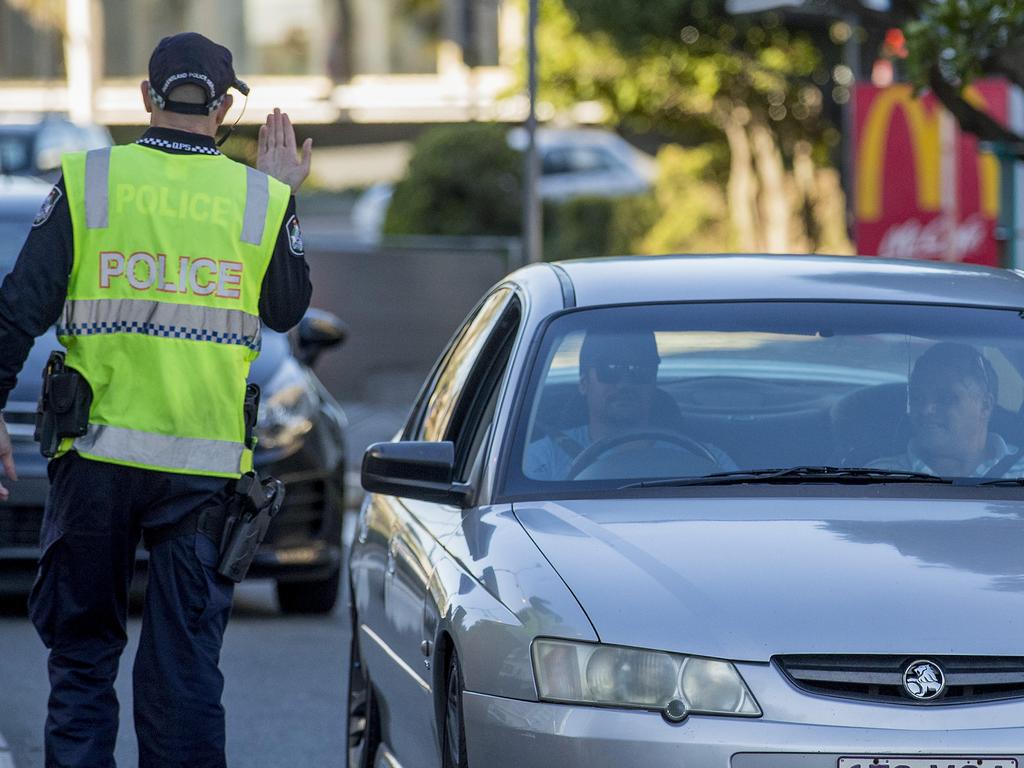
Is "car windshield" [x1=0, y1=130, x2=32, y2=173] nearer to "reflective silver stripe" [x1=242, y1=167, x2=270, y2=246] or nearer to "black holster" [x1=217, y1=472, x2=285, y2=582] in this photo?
"reflective silver stripe" [x1=242, y1=167, x2=270, y2=246]

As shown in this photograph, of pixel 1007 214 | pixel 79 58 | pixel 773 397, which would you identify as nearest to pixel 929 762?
pixel 773 397

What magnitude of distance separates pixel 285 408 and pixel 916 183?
8.91 m

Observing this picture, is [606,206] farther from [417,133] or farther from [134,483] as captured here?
[417,133]

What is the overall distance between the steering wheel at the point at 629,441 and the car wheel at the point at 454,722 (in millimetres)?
659

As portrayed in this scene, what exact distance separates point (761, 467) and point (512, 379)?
1.92 ft

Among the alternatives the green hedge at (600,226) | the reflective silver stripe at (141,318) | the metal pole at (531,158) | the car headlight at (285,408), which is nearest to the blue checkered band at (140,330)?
the reflective silver stripe at (141,318)

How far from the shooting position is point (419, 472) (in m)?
4.76

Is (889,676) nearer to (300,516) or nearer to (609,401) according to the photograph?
(609,401)

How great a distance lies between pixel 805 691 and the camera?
370 cm

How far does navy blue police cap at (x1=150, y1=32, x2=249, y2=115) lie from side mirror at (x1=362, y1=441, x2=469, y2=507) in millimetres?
865

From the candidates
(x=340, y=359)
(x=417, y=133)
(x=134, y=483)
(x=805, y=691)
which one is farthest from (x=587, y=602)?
(x=417, y=133)

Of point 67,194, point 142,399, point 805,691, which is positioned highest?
point 67,194

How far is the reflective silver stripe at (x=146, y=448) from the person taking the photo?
4734mm

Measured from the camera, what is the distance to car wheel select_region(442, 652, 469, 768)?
403cm
